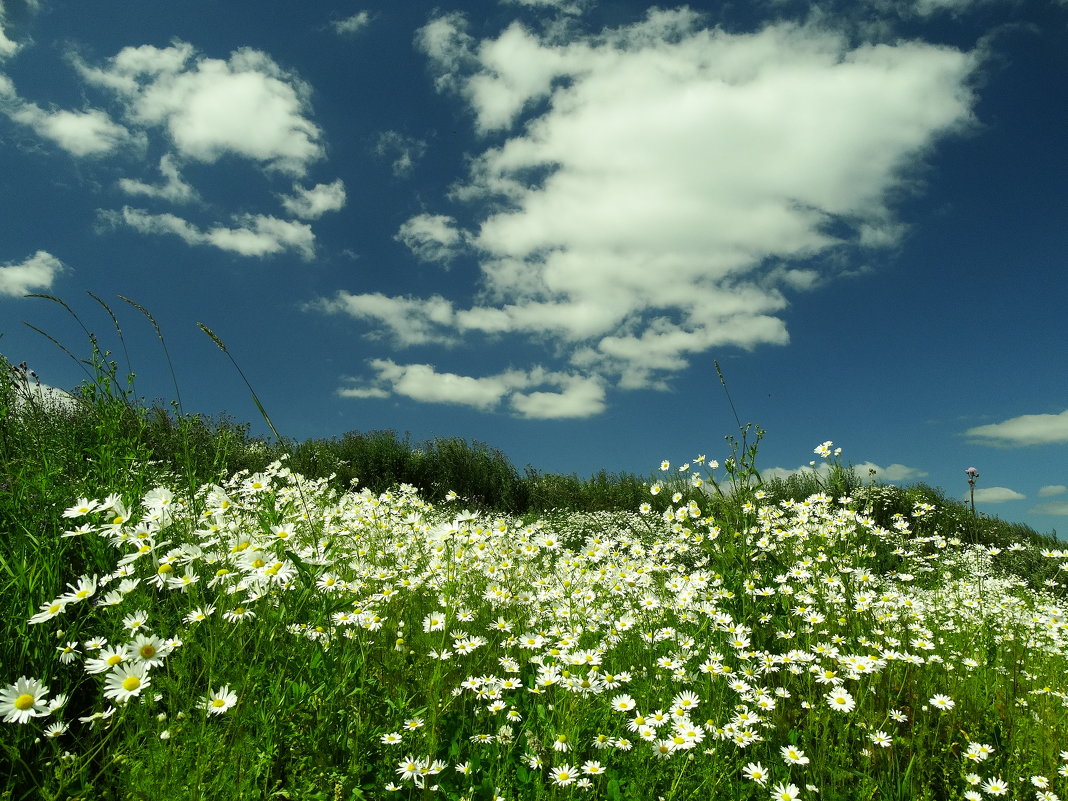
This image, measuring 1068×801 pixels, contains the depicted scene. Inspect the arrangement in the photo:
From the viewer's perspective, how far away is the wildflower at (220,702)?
221cm

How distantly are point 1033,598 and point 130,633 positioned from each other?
9553mm

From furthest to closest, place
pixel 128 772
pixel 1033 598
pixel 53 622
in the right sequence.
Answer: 1. pixel 1033 598
2. pixel 53 622
3. pixel 128 772

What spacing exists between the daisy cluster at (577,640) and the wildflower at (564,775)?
0.03 ft

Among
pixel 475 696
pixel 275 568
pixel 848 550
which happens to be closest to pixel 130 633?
pixel 275 568

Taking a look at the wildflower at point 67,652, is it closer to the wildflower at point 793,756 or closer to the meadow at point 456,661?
the meadow at point 456,661

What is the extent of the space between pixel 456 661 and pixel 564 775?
123 cm

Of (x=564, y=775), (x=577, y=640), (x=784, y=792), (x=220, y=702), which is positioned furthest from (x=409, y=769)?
(x=784, y=792)

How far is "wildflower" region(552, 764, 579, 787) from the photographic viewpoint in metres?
2.41

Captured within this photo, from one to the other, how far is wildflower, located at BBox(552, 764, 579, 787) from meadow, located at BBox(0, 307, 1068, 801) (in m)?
0.01

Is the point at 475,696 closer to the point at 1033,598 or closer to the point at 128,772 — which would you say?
the point at 128,772

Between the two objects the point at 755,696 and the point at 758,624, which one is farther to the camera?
the point at 758,624

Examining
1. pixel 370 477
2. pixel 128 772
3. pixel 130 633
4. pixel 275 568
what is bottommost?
pixel 128 772

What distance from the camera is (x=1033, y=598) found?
7684 mm

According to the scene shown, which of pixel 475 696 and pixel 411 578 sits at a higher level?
pixel 411 578
